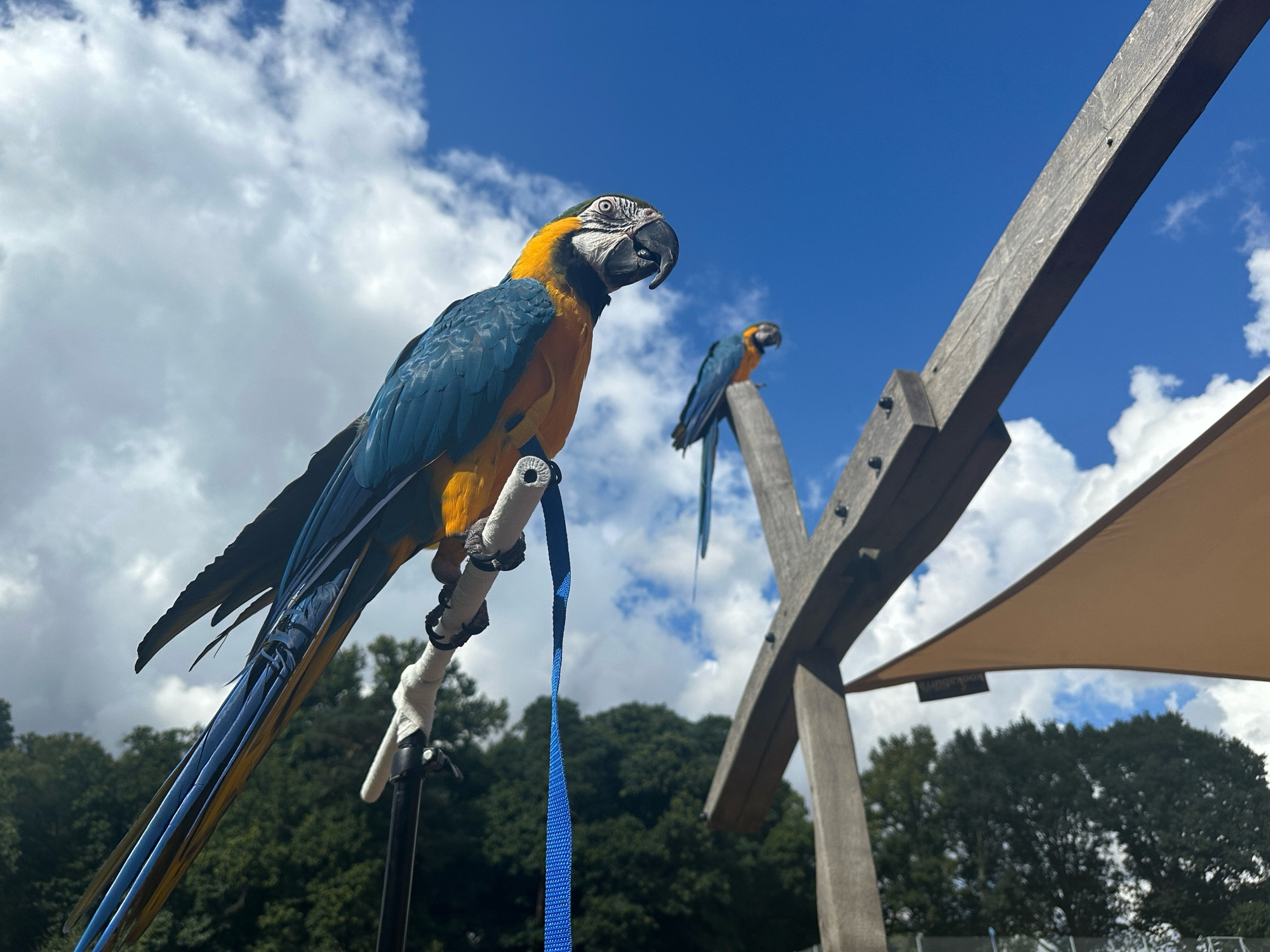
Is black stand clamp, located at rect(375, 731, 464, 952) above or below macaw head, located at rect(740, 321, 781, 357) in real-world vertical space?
below

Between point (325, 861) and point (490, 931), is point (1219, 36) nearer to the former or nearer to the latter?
point (325, 861)

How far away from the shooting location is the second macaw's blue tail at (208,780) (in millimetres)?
965

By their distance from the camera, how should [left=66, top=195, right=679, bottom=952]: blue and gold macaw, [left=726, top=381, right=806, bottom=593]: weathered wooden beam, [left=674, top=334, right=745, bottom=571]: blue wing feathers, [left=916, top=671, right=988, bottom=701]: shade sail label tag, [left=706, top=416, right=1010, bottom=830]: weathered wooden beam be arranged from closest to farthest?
[left=66, top=195, right=679, bottom=952]: blue and gold macaw < [left=706, top=416, right=1010, bottom=830]: weathered wooden beam < [left=726, top=381, right=806, bottom=593]: weathered wooden beam < [left=916, top=671, right=988, bottom=701]: shade sail label tag < [left=674, top=334, right=745, bottom=571]: blue wing feathers

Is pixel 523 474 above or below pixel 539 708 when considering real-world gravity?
below

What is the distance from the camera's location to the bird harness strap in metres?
0.90

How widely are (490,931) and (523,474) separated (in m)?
17.4

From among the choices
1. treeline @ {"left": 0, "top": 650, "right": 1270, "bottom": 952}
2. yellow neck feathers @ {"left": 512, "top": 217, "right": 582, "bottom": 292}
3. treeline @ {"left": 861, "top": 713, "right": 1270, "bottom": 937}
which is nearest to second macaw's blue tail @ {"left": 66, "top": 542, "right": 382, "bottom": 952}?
yellow neck feathers @ {"left": 512, "top": 217, "right": 582, "bottom": 292}

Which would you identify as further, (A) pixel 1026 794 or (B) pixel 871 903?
(A) pixel 1026 794

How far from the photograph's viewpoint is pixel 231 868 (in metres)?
11.8

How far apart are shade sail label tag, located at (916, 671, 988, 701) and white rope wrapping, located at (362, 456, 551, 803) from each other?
240 centimetres

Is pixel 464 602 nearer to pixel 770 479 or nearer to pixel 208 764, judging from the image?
pixel 208 764

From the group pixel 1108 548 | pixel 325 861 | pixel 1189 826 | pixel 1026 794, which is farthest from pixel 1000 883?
pixel 1108 548

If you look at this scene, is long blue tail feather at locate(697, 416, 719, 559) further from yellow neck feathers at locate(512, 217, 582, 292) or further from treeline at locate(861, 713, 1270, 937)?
treeline at locate(861, 713, 1270, 937)

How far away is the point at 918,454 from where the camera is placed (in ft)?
6.34
